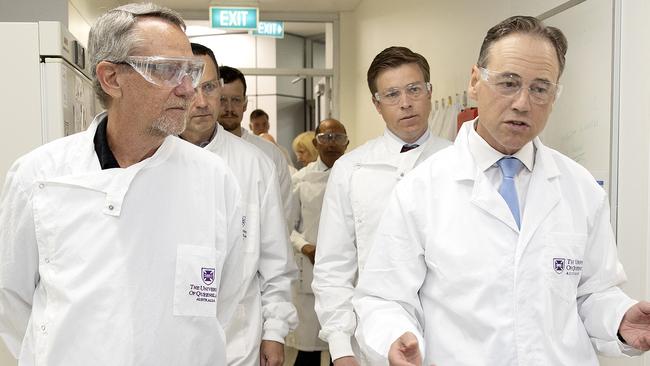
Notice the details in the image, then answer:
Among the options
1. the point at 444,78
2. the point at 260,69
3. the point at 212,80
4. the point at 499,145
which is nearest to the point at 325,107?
the point at 260,69

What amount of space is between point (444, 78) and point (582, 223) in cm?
286

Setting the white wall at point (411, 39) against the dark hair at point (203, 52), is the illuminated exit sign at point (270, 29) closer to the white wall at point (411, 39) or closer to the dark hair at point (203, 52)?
the white wall at point (411, 39)

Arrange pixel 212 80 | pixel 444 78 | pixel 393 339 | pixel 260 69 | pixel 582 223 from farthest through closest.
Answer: pixel 260 69
pixel 444 78
pixel 212 80
pixel 582 223
pixel 393 339

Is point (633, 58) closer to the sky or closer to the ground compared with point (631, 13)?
closer to the ground

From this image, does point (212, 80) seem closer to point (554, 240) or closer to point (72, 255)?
point (72, 255)

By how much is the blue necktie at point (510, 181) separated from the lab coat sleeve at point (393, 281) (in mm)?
228

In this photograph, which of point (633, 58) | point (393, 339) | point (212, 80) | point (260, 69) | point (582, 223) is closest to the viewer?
point (393, 339)

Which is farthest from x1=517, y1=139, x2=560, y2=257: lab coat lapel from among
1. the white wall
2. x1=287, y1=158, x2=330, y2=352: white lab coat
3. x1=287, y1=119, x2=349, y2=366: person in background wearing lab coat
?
x1=287, y1=119, x2=349, y2=366: person in background wearing lab coat

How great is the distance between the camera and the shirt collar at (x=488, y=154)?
1588 millimetres

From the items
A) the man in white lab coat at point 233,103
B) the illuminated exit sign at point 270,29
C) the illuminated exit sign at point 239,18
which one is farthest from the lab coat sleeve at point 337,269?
the illuminated exit sign at point 270,29

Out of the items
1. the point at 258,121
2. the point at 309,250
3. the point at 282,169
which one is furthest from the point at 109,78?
the point at 258,121

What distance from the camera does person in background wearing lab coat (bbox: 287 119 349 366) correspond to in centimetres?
357

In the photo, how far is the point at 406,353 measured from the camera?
53.6 inches

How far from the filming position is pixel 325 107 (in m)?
7.77
